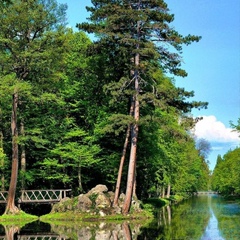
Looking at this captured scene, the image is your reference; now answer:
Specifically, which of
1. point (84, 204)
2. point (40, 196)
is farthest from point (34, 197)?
point (84, 204)

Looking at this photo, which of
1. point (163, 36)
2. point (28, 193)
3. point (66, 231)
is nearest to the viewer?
point (66, 231)

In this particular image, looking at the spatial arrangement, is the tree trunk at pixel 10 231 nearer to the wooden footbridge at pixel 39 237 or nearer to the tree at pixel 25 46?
the wooden footbridge at pixel 39 237

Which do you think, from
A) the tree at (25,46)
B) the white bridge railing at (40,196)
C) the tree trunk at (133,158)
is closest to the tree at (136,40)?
the tree trunk at (133,158)

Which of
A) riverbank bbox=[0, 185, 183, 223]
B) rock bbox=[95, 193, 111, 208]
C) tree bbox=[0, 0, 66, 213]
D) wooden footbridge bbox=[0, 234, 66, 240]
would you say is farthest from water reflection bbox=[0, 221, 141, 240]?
tree bbox=[0, 0, 66, 213]

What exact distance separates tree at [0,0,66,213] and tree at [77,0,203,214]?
110 inches

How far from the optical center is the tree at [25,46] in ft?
90.0

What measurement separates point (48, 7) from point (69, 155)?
1049cm

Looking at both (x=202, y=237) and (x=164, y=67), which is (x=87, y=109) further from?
(x=202, y=237)

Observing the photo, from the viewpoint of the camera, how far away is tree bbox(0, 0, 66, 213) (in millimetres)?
27422

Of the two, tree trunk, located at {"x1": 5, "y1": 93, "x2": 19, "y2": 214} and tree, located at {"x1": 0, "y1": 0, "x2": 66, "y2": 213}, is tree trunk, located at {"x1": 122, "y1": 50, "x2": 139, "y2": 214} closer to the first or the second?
tree, located at {"x1": 0, "y1": 0, "x2": 66, "y2": 213}

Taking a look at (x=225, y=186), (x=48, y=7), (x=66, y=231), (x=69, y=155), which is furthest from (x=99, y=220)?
(x=225, y=186)

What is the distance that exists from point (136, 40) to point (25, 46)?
26.0 feet

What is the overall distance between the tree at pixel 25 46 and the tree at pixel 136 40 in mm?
2786

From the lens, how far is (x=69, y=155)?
30750mm
